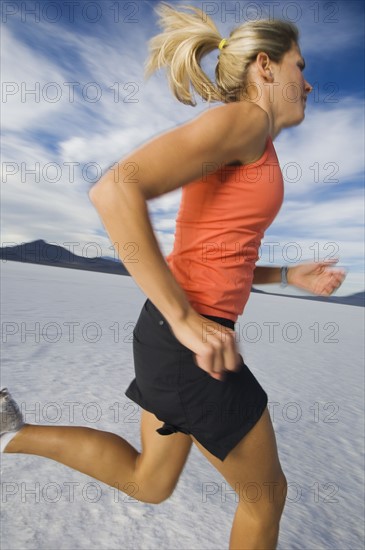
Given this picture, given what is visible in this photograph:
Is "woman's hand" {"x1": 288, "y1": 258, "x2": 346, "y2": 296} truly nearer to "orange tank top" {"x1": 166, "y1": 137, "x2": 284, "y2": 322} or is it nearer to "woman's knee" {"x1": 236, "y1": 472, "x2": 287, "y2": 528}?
"orange tank top" {"x1": 166, "y1": 137, "x2": 284, "y2": 322}

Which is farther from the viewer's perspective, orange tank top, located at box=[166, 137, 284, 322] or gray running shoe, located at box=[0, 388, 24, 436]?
gray running shoe, located at box=[0, 388, 24, 436]

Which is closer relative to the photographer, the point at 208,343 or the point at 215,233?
the point at 208,343

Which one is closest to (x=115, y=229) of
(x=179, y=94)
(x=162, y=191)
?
(x=162, y=191)

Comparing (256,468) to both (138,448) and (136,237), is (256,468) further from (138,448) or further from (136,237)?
(138,448)

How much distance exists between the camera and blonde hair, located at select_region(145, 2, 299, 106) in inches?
41.5

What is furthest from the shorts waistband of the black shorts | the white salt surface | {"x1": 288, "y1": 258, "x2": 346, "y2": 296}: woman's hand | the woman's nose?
the woman's nose

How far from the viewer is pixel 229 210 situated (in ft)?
3.20

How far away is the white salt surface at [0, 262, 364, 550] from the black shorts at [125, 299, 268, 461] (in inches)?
5.4

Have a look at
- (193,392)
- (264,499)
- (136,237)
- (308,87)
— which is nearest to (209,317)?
(193,392)

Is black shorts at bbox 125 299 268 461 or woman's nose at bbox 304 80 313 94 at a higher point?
woman's nose at bbox 304 80 313 94

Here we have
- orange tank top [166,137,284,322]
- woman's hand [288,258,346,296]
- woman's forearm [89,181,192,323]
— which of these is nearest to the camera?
woman's forearm [89,181,192,323]

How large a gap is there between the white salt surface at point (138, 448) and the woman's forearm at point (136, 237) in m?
0.17

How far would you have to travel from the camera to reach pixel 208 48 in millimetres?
1103

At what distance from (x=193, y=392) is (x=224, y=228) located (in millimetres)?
336
